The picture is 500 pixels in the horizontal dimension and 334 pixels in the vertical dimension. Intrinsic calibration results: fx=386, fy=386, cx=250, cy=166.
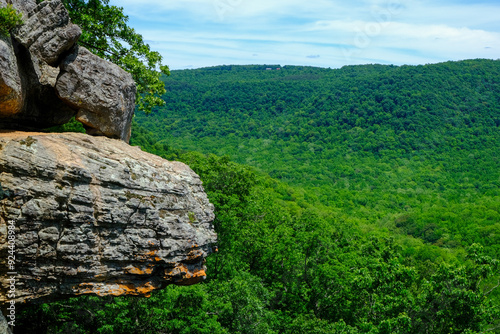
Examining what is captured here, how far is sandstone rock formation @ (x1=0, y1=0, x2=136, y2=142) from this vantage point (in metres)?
10.4

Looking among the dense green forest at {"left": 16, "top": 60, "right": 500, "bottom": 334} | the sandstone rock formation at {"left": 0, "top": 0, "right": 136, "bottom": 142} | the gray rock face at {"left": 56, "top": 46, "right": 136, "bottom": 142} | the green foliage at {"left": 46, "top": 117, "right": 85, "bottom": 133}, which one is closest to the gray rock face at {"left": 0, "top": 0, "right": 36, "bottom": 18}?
the sandstone rock formation at {"left": 0, "top": 0, "right": 136, "bottom": 142}

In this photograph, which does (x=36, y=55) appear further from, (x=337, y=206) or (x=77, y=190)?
(x=337, y=206)

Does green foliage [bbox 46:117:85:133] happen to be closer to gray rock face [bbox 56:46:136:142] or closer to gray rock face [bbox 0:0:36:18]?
gray rock face [bbox 56:46:136:142]

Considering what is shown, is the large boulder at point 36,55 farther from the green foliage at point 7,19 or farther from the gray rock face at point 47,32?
the green foliage at point 7,19

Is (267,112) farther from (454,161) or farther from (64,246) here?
(64,246)

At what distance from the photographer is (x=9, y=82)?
Answer: 31.6 feet

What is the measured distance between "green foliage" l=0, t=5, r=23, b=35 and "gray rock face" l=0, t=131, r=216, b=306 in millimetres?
2648

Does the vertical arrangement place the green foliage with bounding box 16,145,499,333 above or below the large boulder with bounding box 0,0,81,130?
below

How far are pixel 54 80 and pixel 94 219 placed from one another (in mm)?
4629

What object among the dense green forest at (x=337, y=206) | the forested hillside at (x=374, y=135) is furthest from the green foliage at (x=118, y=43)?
the forested hillside at (x=374, y=135)

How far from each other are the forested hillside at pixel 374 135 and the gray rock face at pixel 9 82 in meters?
78.9

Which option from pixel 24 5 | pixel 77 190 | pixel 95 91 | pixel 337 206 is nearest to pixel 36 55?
pixel 24 5

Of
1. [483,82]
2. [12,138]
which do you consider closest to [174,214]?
[12,138]

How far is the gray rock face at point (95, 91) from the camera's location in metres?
11.6
